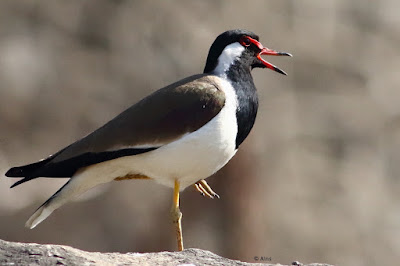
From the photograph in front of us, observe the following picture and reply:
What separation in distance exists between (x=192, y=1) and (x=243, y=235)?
457cm

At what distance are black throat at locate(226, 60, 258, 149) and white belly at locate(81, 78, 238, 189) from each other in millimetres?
59

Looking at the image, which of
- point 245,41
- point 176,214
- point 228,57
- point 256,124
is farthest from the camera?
point 256,124

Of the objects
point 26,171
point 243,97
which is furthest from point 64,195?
point 243,97

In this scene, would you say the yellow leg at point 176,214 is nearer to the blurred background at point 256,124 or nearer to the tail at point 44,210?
the tail at point 44,210

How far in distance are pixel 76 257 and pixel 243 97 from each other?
210 centimetres

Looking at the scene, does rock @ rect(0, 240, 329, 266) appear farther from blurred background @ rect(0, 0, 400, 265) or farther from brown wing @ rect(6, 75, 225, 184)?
blurred background @ rect(0, 0, 400, 265)

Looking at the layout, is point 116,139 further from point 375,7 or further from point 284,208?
point 375,7

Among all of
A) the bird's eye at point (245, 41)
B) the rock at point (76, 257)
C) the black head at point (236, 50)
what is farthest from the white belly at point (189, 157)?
the rock at point (76, 257)

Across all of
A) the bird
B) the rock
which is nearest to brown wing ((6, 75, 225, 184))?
the bird

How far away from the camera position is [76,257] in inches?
231

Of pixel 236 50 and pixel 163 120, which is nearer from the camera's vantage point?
pixel 163 120

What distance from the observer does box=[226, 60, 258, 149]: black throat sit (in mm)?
7434

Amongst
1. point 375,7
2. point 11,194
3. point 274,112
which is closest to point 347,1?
point 375,7

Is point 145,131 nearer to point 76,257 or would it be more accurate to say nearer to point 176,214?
point 176,214
